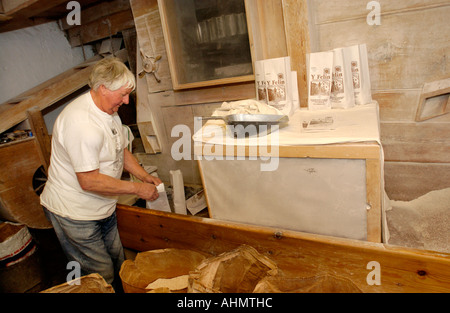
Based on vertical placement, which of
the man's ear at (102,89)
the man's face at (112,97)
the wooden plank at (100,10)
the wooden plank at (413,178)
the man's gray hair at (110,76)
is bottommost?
the wooden plank at (413,178)

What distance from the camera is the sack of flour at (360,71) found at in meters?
1.65

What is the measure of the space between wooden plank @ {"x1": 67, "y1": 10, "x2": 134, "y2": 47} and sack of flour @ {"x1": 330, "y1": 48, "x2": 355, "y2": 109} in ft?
7.78

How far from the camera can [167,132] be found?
2.84 meters

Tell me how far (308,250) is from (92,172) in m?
1.16

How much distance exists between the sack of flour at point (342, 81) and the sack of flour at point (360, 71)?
4cm

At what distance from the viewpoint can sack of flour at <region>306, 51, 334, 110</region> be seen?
1.61 metres

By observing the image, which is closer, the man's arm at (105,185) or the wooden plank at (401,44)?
the man's arm at (105,185)

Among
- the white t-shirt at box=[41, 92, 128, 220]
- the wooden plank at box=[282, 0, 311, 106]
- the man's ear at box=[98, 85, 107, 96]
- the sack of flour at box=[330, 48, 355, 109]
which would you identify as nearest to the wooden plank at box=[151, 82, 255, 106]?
the wooden plank at box=[282, 0, 311, 106]

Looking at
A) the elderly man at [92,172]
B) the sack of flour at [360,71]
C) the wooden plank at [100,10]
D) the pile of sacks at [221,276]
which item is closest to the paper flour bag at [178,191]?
the elderly man at [92,172]

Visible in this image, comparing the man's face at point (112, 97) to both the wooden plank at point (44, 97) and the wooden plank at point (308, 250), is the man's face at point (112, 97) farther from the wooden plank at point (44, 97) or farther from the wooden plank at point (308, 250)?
the wooden plank at point (44, 97)

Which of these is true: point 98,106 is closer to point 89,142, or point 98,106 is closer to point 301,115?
point 89,142

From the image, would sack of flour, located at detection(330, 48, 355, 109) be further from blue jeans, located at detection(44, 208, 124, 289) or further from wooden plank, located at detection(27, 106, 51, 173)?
wooden plank, located at detection(27, 106, 51, 173)
